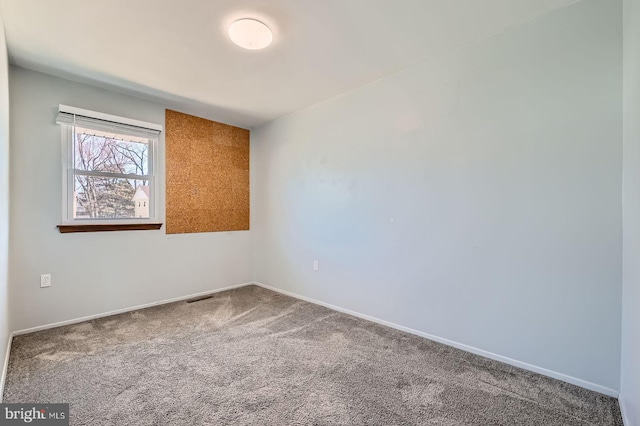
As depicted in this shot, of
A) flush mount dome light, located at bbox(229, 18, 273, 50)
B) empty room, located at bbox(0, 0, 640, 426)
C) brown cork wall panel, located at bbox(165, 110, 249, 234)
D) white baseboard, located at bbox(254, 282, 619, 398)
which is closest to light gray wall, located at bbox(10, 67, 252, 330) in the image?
empty room, located at bbox(0, 0, 640, 426)

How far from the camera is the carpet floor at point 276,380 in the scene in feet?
5.08

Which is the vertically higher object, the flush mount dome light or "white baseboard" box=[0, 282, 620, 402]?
the flush mount dome light

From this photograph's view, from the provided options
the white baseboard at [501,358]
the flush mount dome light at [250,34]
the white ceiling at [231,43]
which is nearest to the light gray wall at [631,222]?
the white baseboard at [501,358]

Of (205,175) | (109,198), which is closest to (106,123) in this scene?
(109,198)

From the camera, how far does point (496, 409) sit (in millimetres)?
1598

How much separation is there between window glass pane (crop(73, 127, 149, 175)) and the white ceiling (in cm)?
51

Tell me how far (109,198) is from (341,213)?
242 cm

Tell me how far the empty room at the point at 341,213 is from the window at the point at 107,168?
0.06ft

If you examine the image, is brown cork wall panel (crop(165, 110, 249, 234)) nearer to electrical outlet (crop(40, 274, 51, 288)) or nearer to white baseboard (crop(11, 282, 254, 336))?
white baseboard (crop(11, 282, 254, 336))

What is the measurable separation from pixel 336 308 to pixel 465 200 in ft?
5.78

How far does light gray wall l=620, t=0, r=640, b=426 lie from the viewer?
1.33 meters

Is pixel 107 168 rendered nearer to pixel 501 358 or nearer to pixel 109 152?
pixel 109 152

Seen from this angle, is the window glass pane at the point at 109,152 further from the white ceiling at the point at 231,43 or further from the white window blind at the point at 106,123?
the white ceiling at the point at 231,43

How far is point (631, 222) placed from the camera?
146cm
